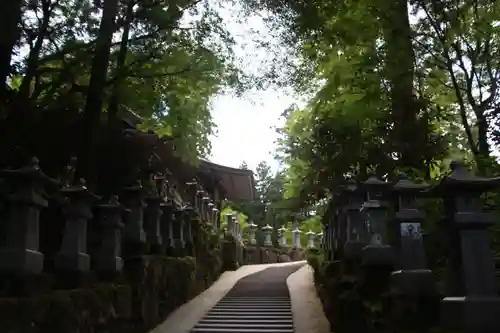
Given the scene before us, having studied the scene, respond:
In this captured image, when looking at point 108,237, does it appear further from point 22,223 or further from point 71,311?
point 22,223

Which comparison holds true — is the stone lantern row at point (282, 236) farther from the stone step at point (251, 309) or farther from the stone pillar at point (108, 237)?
the stone pillar at point (108, 237)

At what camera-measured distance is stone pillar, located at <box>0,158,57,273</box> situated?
6086mm

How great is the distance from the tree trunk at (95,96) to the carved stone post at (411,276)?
580cm

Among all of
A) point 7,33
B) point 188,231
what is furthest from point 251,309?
point 7,33

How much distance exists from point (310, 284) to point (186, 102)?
25.8 feet

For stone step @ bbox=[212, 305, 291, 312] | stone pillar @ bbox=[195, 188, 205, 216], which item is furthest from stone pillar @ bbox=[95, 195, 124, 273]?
stone pillar @ bbox=[195, 188, 205, 216]

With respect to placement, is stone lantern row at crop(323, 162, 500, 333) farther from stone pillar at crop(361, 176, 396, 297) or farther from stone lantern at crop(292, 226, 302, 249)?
stone lantern at crop(292, 226, 302, 249)

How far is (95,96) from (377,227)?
560 centimetres

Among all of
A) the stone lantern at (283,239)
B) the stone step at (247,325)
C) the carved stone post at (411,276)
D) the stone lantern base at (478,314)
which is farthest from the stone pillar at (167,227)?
the stone lantern at (283,239)

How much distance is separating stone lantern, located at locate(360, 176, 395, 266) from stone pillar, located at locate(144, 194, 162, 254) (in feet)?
19.8

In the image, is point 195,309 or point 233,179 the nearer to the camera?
point 195,309

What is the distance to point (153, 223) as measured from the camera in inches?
507

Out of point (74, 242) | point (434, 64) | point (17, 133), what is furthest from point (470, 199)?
point (17, 133)

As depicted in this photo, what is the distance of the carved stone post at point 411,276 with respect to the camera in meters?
6.08
